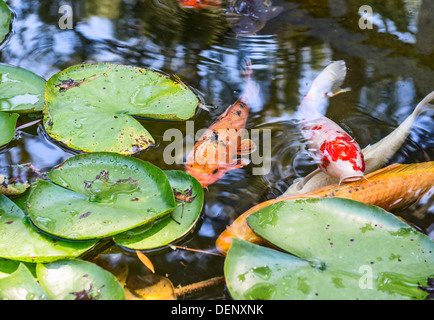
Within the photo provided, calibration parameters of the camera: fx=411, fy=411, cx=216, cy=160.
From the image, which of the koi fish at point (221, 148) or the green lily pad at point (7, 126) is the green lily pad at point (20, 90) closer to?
the green lily pad at point (7, 126)

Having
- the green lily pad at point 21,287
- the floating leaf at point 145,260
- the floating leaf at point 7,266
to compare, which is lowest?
the floating leaf at point 145,260

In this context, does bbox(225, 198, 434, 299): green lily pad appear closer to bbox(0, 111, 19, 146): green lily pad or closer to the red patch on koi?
the red patch on koi

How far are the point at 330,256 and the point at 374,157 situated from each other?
78 centimetres

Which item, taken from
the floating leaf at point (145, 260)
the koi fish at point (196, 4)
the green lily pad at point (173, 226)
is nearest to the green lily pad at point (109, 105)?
the green lily pad at point (173, 226)

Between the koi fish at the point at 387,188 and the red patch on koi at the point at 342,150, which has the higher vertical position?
the red patch on koi at the point at 342,150

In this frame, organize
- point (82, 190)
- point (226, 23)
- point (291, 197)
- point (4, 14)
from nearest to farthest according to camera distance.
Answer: point (82, 190) → point (291, 197) → point (4, 14) → point (226, 23)

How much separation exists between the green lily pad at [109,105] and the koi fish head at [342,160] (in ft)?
2.55

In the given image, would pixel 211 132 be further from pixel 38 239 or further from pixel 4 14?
pixel 4 14

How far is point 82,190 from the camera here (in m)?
1.81

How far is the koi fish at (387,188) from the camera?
193 centimetres

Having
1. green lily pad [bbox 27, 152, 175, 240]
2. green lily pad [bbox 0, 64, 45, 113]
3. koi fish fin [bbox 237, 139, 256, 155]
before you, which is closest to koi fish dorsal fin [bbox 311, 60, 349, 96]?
koi fish fin [bbox 237, 139, 256, 155]

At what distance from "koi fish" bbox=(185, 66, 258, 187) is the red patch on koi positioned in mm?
407
